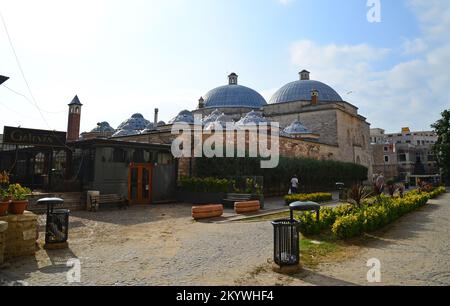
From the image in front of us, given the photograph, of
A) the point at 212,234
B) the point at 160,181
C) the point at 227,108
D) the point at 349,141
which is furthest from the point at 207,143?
the point at 349,141

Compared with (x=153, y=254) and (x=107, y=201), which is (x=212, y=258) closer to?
(x=153, y=254)

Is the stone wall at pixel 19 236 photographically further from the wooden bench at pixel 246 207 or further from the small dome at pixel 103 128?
the small dome at pixel 103 128

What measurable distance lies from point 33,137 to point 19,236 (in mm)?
10122

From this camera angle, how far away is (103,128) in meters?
38.8

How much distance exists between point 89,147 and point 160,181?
431 cm

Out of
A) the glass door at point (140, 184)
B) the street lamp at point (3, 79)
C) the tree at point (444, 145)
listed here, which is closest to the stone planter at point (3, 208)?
the street lamp at point (3, 79)

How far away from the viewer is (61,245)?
279 inches

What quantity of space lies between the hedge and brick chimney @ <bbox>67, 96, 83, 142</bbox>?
1952 cm

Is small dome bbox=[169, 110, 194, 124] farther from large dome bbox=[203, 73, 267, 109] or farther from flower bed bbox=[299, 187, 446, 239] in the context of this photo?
flower bed bbox=[299, 187, 446, 239]

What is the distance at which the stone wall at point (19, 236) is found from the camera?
6.20 meters

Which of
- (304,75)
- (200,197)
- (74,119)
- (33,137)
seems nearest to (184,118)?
(200,197)
